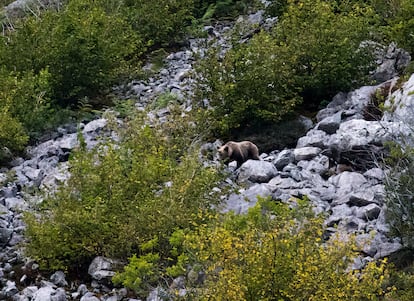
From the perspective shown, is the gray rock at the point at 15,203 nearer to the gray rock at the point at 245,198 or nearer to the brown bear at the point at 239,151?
the gray rock at the point at 245,198

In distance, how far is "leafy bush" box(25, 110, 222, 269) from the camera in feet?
23.9

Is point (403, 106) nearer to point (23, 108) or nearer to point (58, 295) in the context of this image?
point (58, 295)

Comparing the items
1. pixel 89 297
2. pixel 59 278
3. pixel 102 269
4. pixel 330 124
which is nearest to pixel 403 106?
pixel 330 124

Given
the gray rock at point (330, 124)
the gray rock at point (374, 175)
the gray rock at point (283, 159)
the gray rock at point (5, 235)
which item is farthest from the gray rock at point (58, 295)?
the gray rock at point (330, 124)

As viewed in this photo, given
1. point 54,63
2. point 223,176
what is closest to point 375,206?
point 223,176

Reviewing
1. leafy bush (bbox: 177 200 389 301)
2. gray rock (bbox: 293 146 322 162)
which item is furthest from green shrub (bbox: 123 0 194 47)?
leafy bush (bbox: 177 200 389 301)

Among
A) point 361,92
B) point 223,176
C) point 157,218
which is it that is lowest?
point 361,92

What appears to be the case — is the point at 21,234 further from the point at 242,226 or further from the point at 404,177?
the point at 404,177

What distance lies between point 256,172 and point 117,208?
2.24 metres

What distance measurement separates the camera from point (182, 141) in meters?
9.62

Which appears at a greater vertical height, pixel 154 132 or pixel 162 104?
pixel 154 132

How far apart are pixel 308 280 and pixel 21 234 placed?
169 inches

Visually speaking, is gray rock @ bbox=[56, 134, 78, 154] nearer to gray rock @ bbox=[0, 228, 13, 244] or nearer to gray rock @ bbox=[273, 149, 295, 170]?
gray rock @ bbox=[0, 228, 13, 244]

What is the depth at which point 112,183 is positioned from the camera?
7.99m
